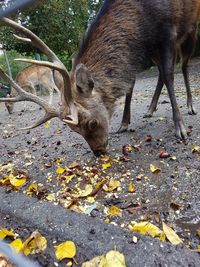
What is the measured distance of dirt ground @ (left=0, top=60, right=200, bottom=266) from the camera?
2.31 m

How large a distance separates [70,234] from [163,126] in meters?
2.26

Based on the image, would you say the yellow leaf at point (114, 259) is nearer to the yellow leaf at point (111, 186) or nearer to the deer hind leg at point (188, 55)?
the yellow leaf at point (111, 186)

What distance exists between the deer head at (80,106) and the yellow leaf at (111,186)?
0.56 meters

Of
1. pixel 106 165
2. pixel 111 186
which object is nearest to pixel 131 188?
pixel 111 186

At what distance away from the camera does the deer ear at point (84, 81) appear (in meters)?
3.04

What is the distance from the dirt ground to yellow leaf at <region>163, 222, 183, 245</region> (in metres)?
0.05

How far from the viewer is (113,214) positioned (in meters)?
2.35

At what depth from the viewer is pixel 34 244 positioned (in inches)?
80.4

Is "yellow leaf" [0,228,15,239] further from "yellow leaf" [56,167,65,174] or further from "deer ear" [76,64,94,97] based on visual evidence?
"deer ear" [76,64,94,97]

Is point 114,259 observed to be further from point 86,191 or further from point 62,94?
point 62,94

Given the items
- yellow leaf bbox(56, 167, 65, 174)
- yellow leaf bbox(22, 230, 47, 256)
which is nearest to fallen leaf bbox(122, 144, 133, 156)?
yellow leaf bbox(56, 167, 65, 174)

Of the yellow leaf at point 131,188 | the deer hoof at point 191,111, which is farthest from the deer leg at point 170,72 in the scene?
the yellow leaf at point 131,188

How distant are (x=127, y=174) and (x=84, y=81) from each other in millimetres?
884

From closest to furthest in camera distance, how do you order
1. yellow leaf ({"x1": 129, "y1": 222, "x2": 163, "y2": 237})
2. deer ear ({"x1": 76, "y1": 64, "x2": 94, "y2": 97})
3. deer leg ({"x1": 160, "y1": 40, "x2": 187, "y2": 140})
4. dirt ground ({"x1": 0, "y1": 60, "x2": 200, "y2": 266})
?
yellow leaf ({"x1": 129, "y1": 222, "x2": 163, "y2": 237}) → dirt ground ({"x1": 0, "y1": 60, "x2": 200, "y2": 266}) → deer ear ({"x1": 76, "y1": 64, "x2": 94, "y2": 97}) → deer leg ({"x1": 160, "y1": 40, "x2": 187, "y2": 140})
